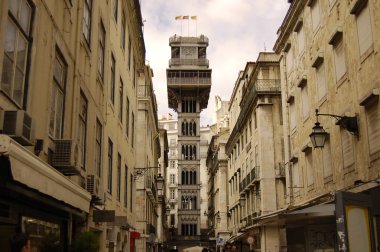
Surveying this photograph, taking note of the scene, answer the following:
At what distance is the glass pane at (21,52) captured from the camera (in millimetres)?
7429

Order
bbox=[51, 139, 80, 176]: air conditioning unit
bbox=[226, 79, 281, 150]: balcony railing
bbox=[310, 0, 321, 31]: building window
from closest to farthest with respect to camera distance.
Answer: bbox=[51, 139, 80, 176]: air conditioning unit, bbox=[310, 0, 321, 31]: building window, bbox=[226, 79, 281, 150]: balcony railing

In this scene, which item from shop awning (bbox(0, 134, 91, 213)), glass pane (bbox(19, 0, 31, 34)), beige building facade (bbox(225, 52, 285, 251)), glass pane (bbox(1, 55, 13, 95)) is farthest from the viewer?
beige building facade (bbox(225, 52, 285, 251))

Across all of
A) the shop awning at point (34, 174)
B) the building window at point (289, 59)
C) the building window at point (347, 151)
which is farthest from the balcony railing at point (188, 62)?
the shop awning at point (34, 174)

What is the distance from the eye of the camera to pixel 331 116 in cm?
1587

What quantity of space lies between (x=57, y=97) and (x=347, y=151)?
9.18 meters

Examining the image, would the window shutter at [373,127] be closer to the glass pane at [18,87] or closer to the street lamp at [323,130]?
the street lamp at [323,130]

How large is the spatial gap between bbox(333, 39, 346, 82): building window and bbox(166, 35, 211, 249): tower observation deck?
274 feet

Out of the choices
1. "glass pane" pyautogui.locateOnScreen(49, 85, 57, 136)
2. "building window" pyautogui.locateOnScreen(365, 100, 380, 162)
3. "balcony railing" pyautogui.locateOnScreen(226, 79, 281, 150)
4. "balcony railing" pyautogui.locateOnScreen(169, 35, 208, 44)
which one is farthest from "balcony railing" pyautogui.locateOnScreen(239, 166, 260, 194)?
"balcony railing" pyautogui.locateOnScreen(169, 35, 208, 44)

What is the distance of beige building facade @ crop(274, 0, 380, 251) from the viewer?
13.0m

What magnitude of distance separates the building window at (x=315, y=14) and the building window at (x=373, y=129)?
5788 millimetres

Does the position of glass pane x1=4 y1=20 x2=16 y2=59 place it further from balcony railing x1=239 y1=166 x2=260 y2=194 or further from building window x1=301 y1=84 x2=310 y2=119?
balcony railing x1=239 y1=166 x2=260 y2=194

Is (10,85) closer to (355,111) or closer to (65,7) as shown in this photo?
(65,7)

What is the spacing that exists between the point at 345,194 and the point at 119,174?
13.8 meters

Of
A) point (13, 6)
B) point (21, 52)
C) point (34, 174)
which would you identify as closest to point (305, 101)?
point (21, 52)
